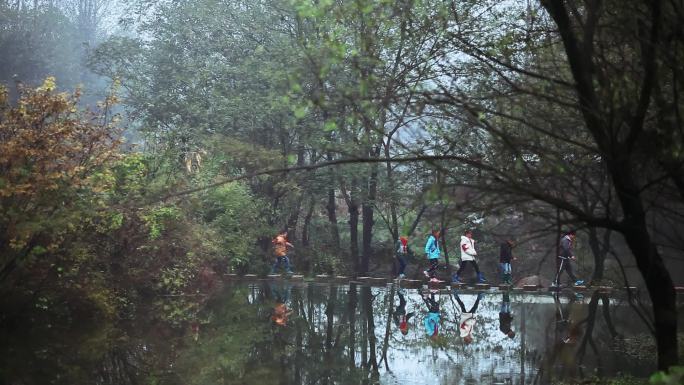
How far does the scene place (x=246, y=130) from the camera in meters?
36.9

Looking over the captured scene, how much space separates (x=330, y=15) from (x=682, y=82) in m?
3.34

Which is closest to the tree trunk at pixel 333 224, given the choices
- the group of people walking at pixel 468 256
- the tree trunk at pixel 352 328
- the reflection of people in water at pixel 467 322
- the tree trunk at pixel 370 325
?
the group of people walking at pixel 468 256

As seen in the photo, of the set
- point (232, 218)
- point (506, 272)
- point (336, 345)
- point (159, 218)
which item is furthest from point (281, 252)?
point (336, 345)

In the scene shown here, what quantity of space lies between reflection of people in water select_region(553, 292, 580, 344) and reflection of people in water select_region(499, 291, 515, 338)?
0.91 meters

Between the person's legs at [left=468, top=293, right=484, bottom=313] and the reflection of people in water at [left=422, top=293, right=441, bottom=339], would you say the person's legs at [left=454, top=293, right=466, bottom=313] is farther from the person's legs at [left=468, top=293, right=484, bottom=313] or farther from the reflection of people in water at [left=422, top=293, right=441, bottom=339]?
the reflection of people in water at [left=422, top=293, right=441, bottom=339]

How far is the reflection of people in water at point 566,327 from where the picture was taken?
50.0 ft

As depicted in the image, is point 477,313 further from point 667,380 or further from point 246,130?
point 246,130

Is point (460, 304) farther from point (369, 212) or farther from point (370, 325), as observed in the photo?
point (369, 212)

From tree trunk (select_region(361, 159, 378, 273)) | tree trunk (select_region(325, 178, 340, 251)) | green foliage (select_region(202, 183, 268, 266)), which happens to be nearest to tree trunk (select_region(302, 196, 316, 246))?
tree trunk (select_region(325, 178, 340, 251))

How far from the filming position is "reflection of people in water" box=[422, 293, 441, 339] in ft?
53.3

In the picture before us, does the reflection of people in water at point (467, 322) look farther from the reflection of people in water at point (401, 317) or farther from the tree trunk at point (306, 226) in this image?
the tree trunk at point (306, 226)

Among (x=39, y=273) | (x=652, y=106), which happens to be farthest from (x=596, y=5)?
(x=39, y=273)

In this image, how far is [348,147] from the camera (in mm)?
31625

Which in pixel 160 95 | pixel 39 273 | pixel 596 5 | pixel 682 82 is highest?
pixel 160 95
